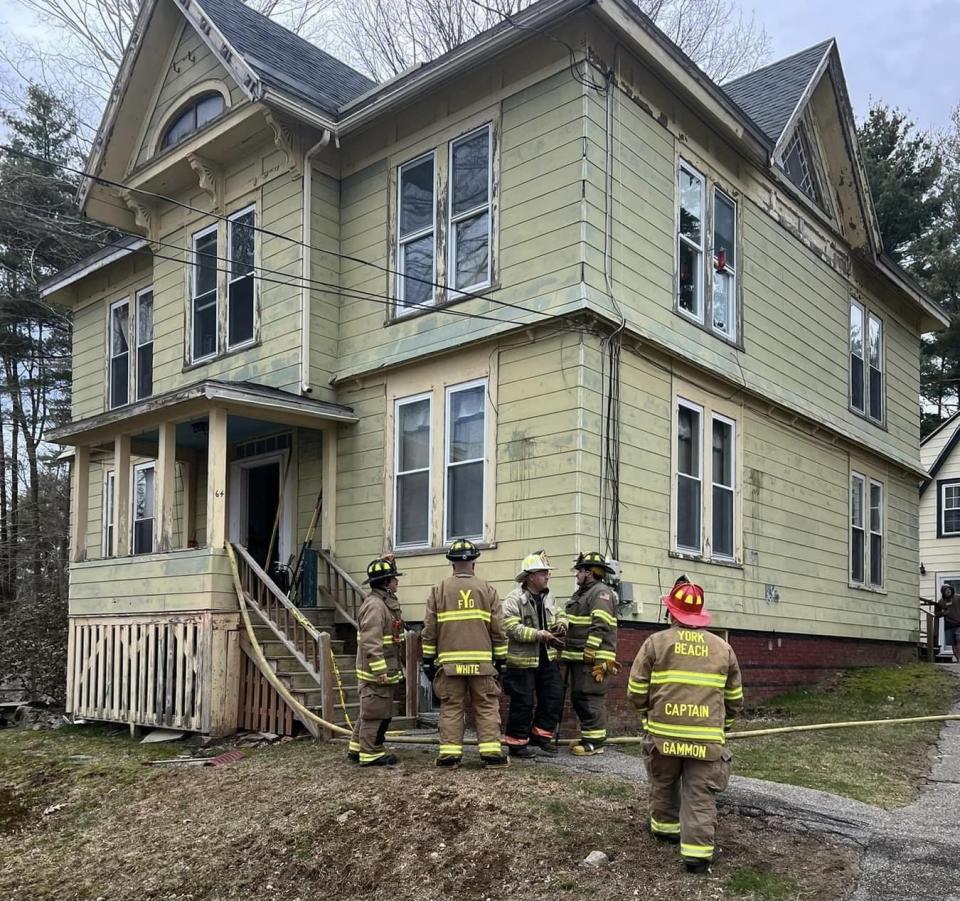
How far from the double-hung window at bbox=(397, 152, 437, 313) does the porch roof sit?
168cm

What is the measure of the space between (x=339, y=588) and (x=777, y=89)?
420 inches

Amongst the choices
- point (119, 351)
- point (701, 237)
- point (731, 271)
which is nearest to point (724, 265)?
point (731, 271)

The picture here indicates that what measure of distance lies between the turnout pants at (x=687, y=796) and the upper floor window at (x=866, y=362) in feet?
39.6

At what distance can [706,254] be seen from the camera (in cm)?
1322

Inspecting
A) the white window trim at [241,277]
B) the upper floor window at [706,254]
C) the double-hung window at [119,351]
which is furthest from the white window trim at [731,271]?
the double-hung window at [119,351]

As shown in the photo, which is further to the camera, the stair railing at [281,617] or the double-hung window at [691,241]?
the double-hung window at [691,241]

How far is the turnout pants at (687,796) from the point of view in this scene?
19.1 feet

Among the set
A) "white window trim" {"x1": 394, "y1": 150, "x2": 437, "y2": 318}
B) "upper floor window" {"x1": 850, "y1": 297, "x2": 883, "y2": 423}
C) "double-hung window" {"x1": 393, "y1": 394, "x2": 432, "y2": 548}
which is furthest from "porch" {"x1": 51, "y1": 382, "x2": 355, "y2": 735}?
"upper floor window" {"x1": 850, "y1": 297, "x2": 883, "y2": 423}

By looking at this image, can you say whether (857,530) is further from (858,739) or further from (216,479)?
(216,479)

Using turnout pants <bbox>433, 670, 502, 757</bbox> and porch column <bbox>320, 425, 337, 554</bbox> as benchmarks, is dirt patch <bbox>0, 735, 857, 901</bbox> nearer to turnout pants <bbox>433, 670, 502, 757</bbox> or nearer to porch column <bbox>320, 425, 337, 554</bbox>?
turnout pants <bbox>433, 670, 502, 757</bbox>

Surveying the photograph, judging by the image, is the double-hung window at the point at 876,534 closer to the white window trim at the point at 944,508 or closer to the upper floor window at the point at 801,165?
the upper floor window at the point at 801,165

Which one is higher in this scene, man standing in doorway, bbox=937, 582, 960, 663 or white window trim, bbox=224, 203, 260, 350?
white window trim, bbox=224, 203, 260, 350

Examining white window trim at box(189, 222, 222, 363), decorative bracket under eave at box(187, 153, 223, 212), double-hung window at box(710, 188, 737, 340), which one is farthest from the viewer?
white window trim at box(189, 222, 222, 363)

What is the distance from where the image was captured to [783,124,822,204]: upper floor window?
16.1m
